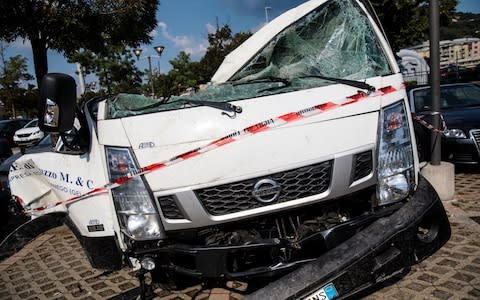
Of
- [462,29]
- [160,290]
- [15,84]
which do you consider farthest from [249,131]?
[462,29]

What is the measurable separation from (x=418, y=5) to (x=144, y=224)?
902 inches

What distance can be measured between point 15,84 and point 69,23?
34420 millimetres

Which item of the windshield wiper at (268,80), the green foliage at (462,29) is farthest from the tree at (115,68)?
the green foliage at (462,29)

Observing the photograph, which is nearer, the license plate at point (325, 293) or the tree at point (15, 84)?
the license plate at point (325, 293)

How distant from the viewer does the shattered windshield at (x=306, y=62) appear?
297cm

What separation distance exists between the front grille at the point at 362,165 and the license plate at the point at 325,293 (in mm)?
699

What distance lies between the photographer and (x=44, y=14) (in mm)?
6633

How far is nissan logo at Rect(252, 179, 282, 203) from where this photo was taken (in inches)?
98.3

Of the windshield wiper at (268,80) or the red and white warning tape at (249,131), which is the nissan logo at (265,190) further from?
the windshield wiper at (268,80)

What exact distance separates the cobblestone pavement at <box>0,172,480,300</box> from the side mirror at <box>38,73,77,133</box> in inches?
63.1

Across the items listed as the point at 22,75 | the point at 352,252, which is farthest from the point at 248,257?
the point at 22,75

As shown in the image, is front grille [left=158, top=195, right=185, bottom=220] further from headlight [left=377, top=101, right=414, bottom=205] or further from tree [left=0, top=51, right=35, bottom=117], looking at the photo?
tree [left=0, top=51, right=35, bottom=117]

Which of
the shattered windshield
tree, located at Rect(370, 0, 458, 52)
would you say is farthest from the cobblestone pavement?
tree, located at Rect(370, 0, 458, 52)

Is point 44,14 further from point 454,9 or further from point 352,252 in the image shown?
point 454,9
